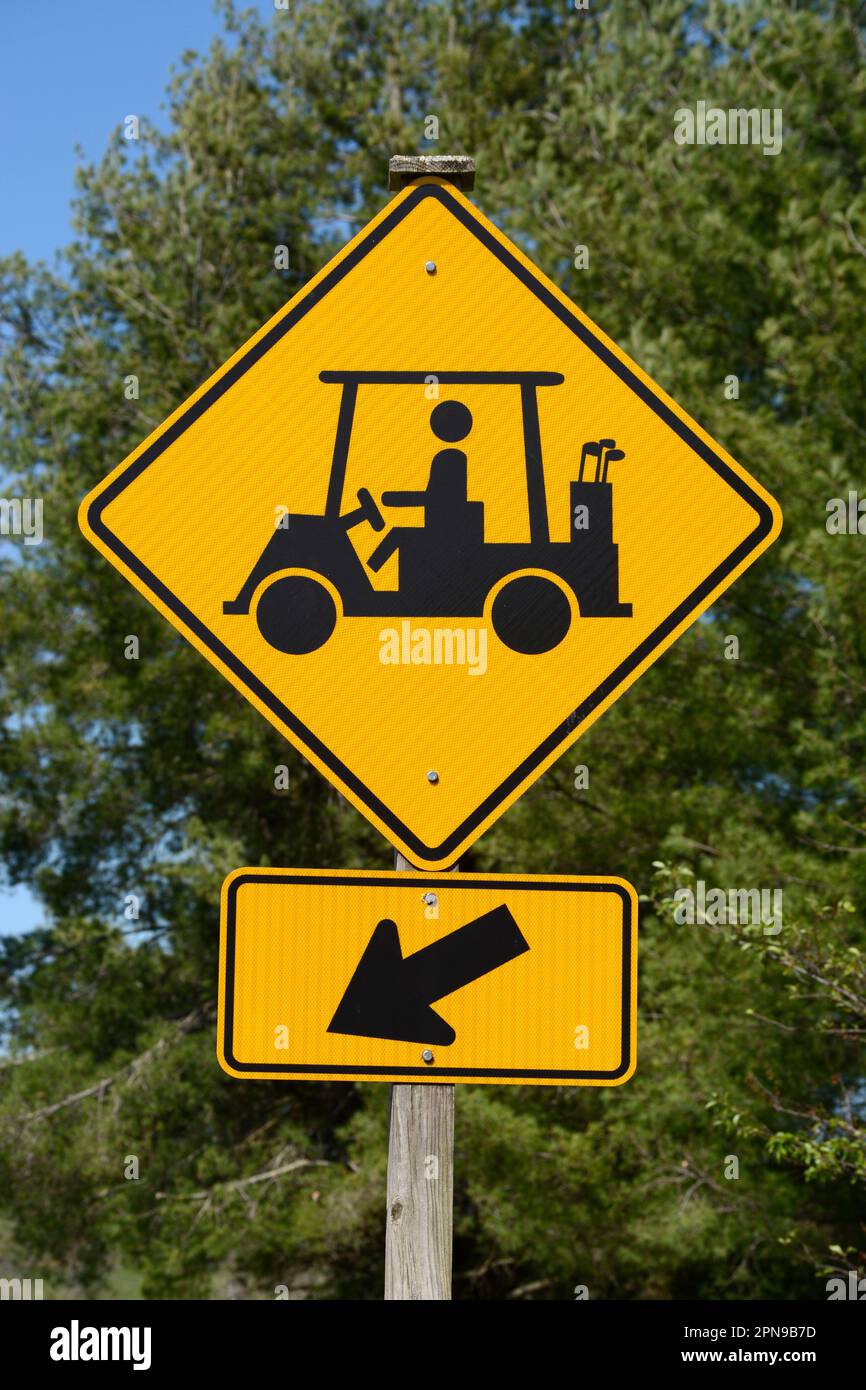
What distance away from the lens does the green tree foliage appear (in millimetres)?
9141

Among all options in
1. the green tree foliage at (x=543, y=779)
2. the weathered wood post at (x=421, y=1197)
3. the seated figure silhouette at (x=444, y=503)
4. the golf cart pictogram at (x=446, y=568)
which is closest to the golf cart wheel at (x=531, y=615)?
the golf cart pictogram at (x=446, y=568)

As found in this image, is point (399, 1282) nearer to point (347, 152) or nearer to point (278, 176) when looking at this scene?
point (278, 176)

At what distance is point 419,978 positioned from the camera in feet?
7.25

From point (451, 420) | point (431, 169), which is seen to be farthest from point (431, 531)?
point (431, 169)

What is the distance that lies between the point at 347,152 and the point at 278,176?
5.35 ft

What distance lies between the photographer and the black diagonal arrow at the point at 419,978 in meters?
2.20

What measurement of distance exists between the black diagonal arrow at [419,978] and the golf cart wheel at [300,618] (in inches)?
19.1

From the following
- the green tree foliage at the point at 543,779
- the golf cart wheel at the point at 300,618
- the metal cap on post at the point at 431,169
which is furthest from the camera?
the green tree foliage at the point at 543,779

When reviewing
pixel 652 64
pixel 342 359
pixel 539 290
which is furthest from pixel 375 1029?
pixel 652 64

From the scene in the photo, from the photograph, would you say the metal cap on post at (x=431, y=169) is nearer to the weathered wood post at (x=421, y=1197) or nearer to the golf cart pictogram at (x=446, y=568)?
the golf cart pictogram at (x=446, y=568)

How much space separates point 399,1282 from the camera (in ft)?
7.18

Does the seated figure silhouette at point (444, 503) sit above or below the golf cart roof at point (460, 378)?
below

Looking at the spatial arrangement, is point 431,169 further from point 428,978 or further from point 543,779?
point 543,779

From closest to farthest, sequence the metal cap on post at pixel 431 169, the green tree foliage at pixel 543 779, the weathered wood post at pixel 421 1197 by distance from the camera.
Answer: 1. the weathered wood post at pixel 421 1197
2. the metal cap on post at pixel 431 169
3. the green tree foliage at pixel 543 779
